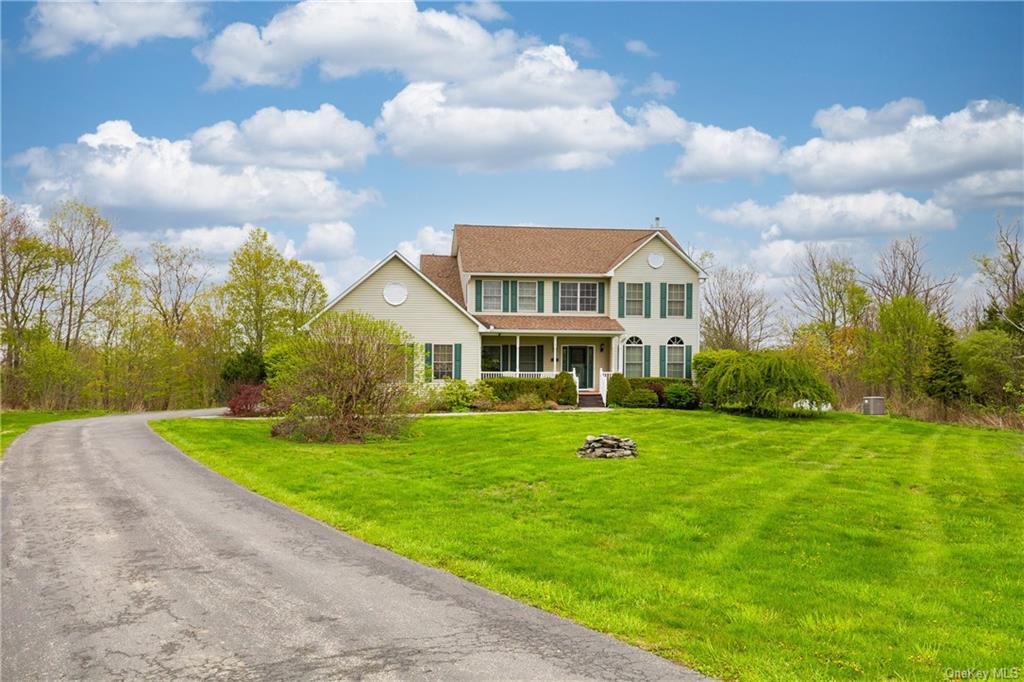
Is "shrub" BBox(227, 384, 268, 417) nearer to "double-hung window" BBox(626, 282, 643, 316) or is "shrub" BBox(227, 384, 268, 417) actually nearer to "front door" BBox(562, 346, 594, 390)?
"front door" BBox(562, 346, 594, 390)

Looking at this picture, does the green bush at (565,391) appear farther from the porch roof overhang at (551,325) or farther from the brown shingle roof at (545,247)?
the brown shingle roof at (545,247)

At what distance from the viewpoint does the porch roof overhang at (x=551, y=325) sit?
1185 inches

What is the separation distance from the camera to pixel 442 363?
95.8 feet

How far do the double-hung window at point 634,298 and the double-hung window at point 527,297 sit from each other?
13.0 feet

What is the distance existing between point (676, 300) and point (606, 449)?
18.0 metres

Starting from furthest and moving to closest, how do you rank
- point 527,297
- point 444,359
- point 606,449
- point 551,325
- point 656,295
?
point 656,295, point 527,297, point 551,325, point 444,359, point 606,449

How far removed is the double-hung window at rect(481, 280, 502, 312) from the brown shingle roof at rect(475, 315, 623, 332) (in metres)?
0.50

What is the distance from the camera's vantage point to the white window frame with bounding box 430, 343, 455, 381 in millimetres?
29109

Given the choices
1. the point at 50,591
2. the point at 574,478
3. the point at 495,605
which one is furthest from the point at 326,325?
the point at 495,605

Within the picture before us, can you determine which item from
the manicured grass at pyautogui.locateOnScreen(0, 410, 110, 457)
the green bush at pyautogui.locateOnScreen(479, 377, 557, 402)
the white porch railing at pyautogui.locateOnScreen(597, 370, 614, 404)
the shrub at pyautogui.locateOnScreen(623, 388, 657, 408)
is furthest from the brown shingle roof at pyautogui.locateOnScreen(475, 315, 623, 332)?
the manicured grass at pyautogui.locateOnScreen(0, 410, 110, 457)

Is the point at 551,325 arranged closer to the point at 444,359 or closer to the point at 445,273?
the point at 444,359

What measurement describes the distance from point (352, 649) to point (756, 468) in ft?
34.9

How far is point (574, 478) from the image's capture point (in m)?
13.0

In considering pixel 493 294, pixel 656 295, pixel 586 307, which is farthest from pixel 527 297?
pixel 656 295
